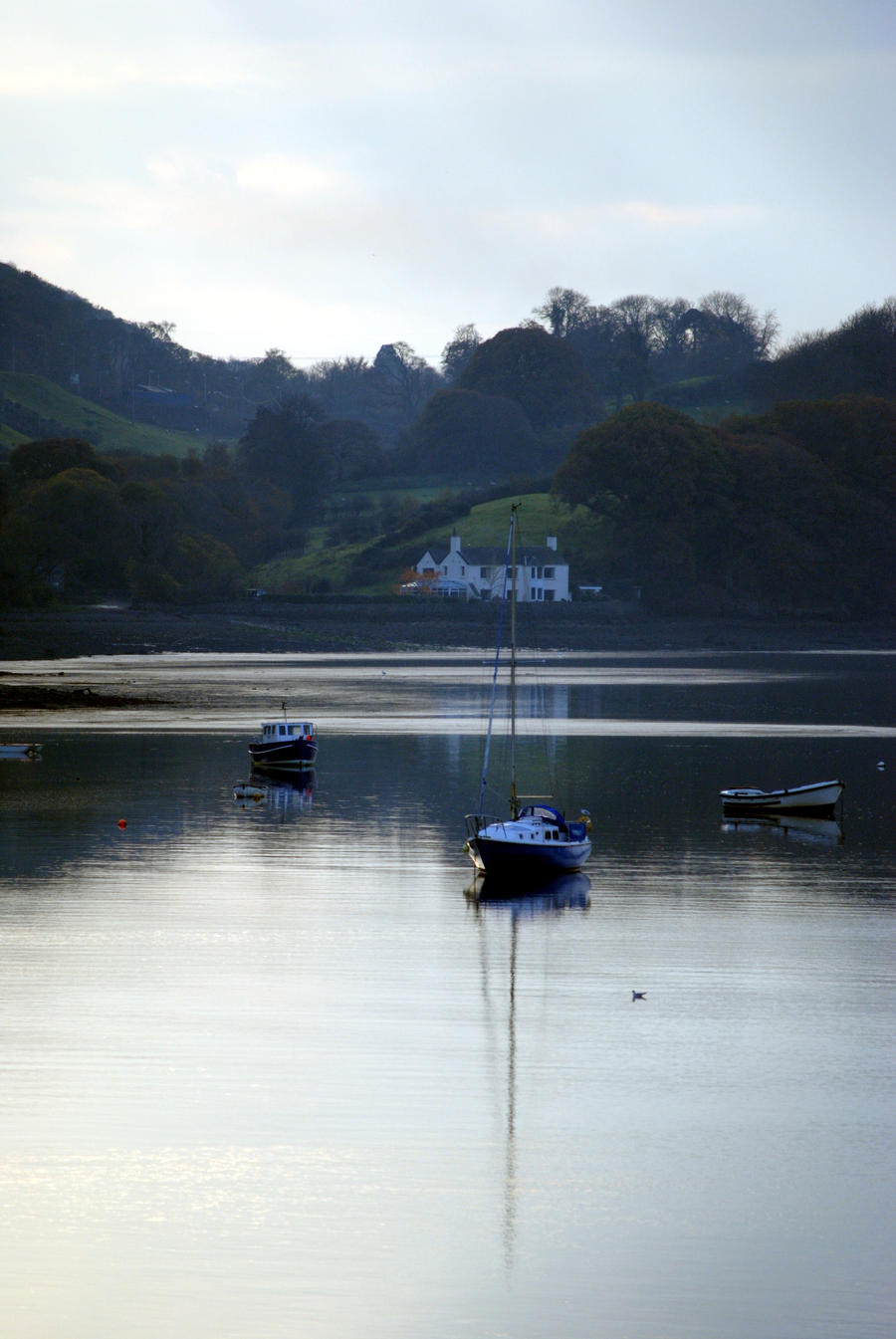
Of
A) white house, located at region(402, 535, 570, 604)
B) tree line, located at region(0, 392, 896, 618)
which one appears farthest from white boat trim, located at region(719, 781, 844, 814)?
white house, located at region(402, 535, 570, 604)

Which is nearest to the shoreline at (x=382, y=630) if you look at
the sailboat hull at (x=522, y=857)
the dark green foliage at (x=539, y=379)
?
the dark green foliage at (x=539, y=379)

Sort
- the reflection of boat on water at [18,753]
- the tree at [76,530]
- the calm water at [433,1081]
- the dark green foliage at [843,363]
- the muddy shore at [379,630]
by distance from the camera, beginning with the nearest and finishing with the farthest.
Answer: the calm water at [433,1081], the reflection of boat on water at [18,753], the muddy shore at [379,630], the tree at [76,530], the dark green foliage at [843,363]

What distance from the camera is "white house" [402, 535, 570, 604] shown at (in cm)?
14675

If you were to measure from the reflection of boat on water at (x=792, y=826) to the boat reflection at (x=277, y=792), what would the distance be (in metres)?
11.3

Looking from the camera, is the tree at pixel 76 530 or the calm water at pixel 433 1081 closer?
the calm water at pixel 433 1081

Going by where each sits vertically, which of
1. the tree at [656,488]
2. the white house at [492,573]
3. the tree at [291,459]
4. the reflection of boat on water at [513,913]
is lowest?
the reflection of boat on water at [513,913]

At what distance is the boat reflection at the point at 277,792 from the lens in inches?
1658

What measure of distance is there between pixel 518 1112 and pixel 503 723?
4976 centimetres

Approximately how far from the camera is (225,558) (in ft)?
452

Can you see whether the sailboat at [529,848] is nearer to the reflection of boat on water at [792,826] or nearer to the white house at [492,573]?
the reflection of boat on water at [792,826]

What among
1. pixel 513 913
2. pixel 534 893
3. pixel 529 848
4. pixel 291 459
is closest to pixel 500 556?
pixel 291 459

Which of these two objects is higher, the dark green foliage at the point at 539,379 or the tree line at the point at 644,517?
the dark green foliage at the point at 539,379

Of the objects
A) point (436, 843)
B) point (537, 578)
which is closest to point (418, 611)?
point (537, 578)

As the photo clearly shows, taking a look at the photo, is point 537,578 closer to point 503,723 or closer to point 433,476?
point 433,476
